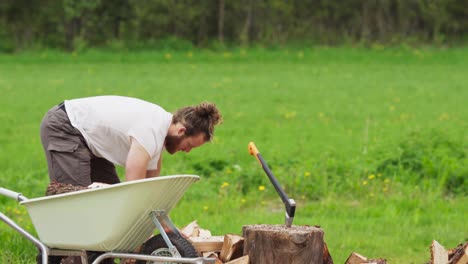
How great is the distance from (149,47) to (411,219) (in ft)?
71.0

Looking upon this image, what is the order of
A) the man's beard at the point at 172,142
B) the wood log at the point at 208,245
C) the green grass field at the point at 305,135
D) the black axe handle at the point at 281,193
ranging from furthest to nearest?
the green grass field at the point at 305,135, the wood log at the point at 208,245, the man's beard at the point at 172,142, the black axe handle at the point at 281,193

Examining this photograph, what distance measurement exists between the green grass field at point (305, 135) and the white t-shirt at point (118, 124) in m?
1.20

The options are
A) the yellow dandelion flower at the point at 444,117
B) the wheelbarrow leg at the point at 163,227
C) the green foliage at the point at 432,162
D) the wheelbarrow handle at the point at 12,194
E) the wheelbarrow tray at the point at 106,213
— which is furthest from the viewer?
the yellow dandelion flower at the point at 444,117

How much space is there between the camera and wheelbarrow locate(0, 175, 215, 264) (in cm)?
493

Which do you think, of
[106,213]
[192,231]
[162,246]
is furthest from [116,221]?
[192,231]

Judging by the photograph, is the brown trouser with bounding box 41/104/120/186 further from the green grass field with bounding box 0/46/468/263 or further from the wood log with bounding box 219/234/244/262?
the green grass field with bounding box 0/46/468/263

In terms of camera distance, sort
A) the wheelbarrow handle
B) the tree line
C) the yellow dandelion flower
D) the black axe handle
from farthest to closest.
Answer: the tree line
the yellow dandelion flower
the black axe handle
the wheelbarrow handle

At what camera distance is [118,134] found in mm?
5754

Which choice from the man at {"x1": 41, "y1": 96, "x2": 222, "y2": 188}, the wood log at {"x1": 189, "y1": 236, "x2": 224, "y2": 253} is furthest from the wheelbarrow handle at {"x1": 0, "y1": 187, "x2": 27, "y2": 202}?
the wood log at {"x1": 189, "y1": 236, "x2": 224, "y2": 253}

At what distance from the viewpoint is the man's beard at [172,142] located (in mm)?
5641

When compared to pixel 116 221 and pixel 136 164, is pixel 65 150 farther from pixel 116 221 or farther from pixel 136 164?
pixel 116 221

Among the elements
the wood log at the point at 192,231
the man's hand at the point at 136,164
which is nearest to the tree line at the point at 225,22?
the wood log at the point at 192,231

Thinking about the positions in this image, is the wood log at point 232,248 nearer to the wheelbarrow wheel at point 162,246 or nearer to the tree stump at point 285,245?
the tree stump at point 285,245

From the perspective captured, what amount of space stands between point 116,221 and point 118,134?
87 centimetres
